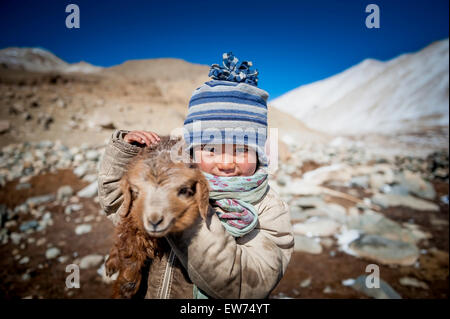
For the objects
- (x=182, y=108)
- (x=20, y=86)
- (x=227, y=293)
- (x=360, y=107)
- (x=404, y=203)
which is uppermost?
(x=360, y=107)

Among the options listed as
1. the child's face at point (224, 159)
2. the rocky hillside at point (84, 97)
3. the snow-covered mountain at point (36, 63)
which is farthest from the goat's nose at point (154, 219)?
the snow-covered mountain at point (36, 63)

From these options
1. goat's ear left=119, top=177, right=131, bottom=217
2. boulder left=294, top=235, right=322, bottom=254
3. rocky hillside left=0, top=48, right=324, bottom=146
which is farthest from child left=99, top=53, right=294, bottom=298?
rocky hillside left=0, top=48, right=324, bottom=146

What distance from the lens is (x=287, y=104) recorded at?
6794cm

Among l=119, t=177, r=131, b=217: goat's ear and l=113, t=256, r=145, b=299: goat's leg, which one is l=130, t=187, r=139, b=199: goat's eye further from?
l=113, t=256, r=145, b=299: goat's leg

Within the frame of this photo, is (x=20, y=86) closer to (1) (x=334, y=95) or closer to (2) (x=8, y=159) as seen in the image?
(2) (x=8, y=159)

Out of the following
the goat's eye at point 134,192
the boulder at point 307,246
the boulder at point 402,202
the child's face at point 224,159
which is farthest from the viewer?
the boulder at point 402,202

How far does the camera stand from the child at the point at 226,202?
3.78ft

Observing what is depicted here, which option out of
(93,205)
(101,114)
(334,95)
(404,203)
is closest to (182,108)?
(101,114)

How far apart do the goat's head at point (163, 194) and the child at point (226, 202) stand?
6.3 inches

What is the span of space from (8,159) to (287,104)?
68.2 meters

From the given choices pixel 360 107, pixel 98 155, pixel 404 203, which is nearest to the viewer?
pixel 404 203

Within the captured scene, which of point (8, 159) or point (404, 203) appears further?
point (8, 159)

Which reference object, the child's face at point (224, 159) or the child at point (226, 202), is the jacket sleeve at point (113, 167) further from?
the child's face at point (224, 159)

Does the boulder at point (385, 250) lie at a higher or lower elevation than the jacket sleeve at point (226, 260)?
lower
